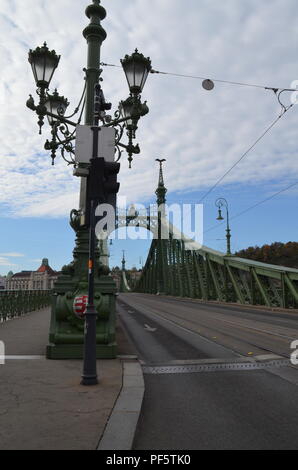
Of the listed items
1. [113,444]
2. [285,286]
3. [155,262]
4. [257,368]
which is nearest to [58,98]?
[257,368]

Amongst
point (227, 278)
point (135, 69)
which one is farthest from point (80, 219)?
point (227, 278)

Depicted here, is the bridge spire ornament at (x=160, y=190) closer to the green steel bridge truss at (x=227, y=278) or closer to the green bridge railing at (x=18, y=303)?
the green steel bridge truss at (x=227, y=278)

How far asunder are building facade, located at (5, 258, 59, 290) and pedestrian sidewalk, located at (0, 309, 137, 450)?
102 metres

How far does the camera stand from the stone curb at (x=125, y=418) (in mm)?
3330

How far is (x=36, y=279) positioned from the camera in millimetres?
124062

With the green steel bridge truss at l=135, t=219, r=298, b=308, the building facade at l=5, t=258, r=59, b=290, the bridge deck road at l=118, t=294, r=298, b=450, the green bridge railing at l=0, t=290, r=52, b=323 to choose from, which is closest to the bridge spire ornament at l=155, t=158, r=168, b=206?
the green steel bridge truss at l=135, t=219, r=298, b=308

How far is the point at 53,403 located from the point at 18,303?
42.4ft

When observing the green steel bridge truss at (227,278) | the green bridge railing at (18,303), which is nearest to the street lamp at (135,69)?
the green bridge railing at (18,303)

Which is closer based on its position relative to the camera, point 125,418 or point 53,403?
point 125,418

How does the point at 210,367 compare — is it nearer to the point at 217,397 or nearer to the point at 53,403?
the point at 217,397

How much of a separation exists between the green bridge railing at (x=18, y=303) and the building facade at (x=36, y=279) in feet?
285

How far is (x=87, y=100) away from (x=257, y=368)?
6.05 metres

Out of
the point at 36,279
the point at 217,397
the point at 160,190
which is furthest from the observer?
the point at 36,279

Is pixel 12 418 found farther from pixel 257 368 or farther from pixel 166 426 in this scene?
pixel 257 368
